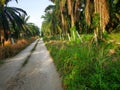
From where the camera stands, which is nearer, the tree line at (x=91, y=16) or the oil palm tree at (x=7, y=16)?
the tree line at (x=91, y=16)

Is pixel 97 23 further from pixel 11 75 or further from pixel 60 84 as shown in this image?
pixel 11 75

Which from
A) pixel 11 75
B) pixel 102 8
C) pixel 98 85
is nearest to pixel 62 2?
pixel 102 8

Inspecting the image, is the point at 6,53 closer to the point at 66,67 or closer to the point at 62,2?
the point at 66,67

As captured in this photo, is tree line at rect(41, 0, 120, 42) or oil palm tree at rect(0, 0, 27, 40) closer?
tree line at rect(41, 0, 120, 42)

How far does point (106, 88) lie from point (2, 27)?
2253 centimetres

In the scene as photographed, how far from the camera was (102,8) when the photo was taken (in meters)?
22.9

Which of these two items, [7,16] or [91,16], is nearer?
[7,16]

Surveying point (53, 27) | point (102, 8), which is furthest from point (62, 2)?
point (53, 27)

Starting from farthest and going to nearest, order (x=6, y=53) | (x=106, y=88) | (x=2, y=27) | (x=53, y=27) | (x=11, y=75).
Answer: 1. (x=53, y=27)
2. (x=2, y=27)
3. (x=6, y=53)
4. (x=11, y=75)
5. (x=106, y=88)

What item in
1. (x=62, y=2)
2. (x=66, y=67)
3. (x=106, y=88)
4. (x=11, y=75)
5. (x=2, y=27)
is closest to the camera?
(x=106, y=88)

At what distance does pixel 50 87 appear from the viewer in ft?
32.2

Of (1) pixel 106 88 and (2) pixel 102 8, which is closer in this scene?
(1) pixel 106 88

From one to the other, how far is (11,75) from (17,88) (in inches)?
113

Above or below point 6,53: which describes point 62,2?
above
